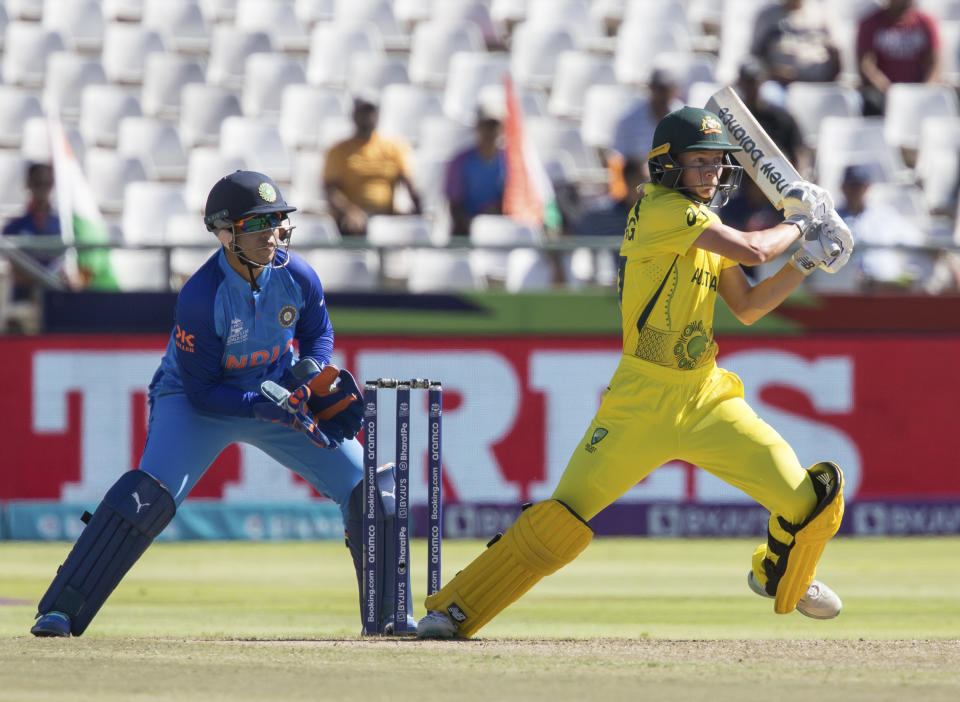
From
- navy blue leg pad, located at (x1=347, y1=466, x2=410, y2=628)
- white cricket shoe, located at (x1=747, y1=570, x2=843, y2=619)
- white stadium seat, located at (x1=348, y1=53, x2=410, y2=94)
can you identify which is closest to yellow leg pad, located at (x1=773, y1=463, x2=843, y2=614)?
white cricket shoe, located at (x1=747, y1=570, x2=843, y2=619)

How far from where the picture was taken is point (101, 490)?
11.6m

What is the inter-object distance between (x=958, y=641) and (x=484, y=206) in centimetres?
739

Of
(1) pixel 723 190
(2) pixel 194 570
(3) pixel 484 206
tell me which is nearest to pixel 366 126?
(3) pixel 484 206

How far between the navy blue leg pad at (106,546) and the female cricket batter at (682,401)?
1.25 m

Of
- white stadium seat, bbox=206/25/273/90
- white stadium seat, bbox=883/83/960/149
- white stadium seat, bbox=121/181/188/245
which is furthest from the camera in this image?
white stadium seat, bbox=206/25/273/90

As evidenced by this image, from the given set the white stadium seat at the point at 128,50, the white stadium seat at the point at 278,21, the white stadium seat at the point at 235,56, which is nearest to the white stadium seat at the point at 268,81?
the white stadium seat at the point at 235,56

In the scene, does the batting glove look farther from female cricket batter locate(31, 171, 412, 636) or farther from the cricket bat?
female cricket batter locate(31, 171, 412, 636)

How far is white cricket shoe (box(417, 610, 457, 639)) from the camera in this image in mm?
6469

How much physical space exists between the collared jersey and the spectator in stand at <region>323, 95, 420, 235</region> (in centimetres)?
651

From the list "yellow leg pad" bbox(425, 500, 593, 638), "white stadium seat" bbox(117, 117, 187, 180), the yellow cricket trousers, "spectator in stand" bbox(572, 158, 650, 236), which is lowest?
"yellow leg pad" bbox(425, 500, 593, 638)

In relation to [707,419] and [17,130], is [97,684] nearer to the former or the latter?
[707,419]

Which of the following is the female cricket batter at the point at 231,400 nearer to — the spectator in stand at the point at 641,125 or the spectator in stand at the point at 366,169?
the spectator in stand at the point at 641,125

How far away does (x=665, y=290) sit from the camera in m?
6.36

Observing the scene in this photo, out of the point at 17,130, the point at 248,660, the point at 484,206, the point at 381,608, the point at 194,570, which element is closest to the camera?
the point at 248,660
